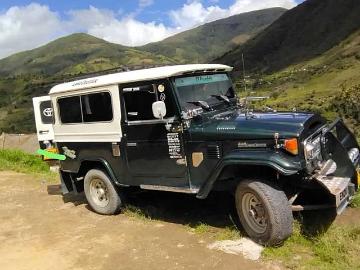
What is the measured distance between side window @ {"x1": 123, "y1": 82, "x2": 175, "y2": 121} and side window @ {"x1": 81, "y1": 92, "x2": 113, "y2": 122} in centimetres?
44

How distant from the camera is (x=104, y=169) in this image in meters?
8.70

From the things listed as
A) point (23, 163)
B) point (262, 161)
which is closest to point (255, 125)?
point (262, 161)

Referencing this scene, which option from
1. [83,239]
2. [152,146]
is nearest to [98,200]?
[83,239]

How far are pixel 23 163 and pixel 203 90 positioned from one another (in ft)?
31.8

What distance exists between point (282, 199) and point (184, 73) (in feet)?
7.51

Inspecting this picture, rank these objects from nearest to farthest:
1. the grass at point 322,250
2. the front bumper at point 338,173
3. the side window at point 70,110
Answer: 1. the grass at point 322,250
2. the front bumper at point 338,173
3. the side window at point 70,110

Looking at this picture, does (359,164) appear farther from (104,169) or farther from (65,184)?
(65,184)

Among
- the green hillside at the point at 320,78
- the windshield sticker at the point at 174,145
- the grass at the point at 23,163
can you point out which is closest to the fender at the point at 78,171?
the windshield sticker at the point at 174,145

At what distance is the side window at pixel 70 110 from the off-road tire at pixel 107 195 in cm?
96

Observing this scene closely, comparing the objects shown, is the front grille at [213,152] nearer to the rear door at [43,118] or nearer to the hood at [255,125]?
the hood at [255,125]

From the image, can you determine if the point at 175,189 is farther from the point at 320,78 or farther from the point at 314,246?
the point at 320,78

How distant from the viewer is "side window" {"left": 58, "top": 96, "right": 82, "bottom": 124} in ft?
28.5

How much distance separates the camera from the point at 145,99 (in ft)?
24.5

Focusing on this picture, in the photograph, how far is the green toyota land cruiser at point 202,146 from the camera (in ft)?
20.2
